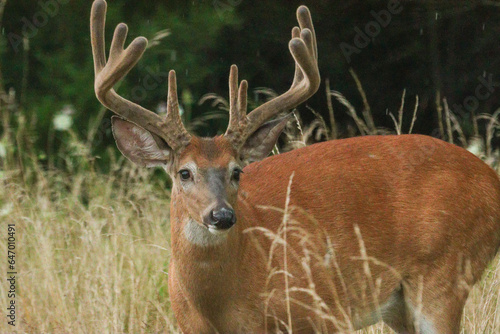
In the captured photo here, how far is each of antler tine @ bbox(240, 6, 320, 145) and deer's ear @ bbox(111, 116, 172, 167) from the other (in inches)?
18.0

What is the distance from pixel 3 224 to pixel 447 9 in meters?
5.68

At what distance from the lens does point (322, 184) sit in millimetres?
5289

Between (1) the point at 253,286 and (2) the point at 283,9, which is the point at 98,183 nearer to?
(1) the point at 253,286

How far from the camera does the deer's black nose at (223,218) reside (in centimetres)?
451

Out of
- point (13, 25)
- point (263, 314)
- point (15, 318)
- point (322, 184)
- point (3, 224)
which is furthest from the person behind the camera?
point (13, 25)

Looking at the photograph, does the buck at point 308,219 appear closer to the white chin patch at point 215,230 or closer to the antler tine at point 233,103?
the antler tine at point 233,103

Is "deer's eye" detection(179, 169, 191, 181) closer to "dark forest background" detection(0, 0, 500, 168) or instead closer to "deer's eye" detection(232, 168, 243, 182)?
"deer's eye" detection(232, 168, 243, 182)

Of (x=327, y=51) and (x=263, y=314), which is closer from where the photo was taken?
(x=263, y=314)

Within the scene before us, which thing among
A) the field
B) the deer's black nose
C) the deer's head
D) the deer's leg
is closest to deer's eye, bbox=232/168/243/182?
the deer's head

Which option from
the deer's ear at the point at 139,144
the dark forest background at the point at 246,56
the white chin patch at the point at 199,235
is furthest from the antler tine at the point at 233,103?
the dark forest background at the point at 246,56

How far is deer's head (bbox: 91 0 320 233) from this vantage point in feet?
15.6

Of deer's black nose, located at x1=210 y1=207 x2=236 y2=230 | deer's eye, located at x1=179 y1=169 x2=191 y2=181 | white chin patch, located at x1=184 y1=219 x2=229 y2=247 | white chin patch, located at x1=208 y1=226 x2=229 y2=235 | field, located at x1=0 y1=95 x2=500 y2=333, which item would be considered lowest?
field, located at x1=0 y1=95 x2=500 y2=333

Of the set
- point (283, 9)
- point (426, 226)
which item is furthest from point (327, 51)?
point (426, 226)

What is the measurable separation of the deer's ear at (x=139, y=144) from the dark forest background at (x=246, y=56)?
3673 mm
